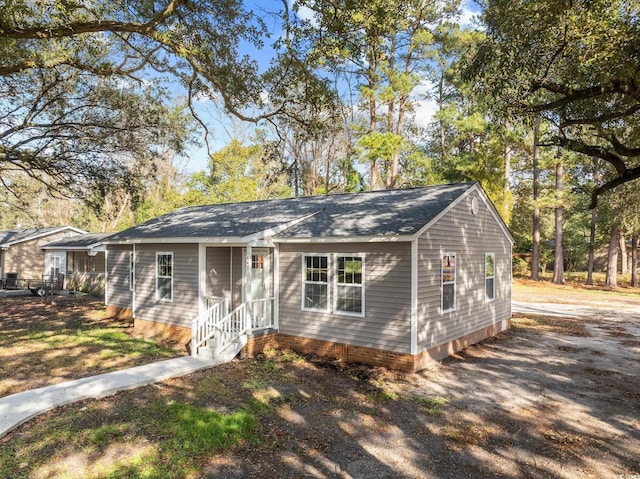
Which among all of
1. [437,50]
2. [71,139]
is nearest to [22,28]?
[71,139]

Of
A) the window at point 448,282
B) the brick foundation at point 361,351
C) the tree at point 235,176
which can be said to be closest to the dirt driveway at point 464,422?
the brick foundation at point 361,351

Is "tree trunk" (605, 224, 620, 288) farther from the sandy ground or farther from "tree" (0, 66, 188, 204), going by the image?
"tree" (0, 66, 188, 204)

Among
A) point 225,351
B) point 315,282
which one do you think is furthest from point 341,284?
point 225,351

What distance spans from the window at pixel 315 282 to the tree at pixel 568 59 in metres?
5.59

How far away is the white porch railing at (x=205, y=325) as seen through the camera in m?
9.90

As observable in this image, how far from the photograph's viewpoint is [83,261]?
25.8 meters

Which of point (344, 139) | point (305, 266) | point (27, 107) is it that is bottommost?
point (305, 266)

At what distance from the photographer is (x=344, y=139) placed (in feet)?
103

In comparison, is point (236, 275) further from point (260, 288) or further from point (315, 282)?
point (315, 282)

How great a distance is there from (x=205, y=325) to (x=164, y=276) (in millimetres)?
2987

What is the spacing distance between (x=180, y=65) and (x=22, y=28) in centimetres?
385

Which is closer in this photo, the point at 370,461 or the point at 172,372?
the point at 370,461

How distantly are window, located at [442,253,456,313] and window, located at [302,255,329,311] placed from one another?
2884mm

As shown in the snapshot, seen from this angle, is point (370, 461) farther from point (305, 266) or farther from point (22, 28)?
point (22, 28)
